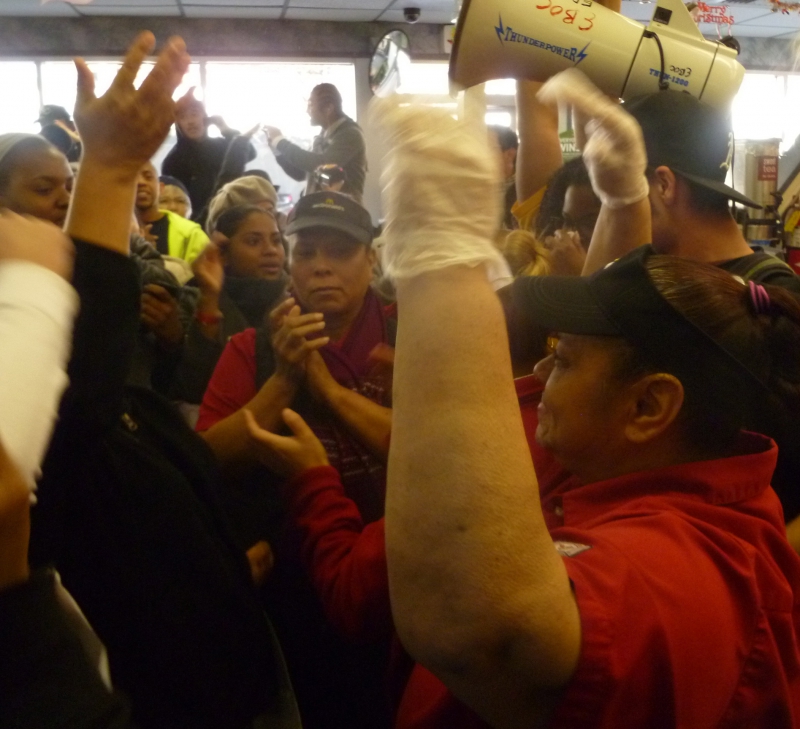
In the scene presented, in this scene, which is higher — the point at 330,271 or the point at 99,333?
the point at 99,333

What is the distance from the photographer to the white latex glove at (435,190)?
493mm

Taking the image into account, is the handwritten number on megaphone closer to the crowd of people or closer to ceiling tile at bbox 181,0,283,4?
the crowd of people

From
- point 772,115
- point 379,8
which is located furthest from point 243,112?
point 772,115

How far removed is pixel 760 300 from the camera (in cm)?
72

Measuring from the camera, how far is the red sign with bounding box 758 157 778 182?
3129 mm

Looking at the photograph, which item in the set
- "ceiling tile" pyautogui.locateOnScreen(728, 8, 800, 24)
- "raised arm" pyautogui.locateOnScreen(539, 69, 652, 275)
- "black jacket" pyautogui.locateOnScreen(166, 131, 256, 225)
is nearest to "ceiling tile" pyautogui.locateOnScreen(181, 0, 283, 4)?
"black jacket" pyautogui.locateOnScreen(166, 131, 256, 225)

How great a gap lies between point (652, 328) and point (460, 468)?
0.31m

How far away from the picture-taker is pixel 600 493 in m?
0.72

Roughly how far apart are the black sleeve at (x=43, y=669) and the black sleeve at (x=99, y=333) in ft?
0.56

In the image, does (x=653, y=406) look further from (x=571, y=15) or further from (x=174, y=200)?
(x=174, y=200)

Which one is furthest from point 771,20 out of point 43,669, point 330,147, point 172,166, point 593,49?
point 43,669

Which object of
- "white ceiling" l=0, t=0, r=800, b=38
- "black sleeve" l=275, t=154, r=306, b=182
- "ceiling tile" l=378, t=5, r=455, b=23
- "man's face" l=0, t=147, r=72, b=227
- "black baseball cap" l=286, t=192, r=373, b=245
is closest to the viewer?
"man's face" l=0, t=147, r=72, b=227

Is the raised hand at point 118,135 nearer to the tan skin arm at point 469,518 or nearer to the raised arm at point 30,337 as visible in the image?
the raised arm at point 30,337

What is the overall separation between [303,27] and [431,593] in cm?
675
